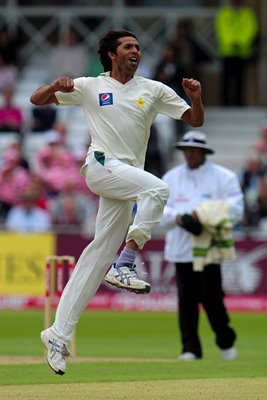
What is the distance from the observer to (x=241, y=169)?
22.2 meters

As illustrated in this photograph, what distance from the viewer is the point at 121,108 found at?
9.53 metres

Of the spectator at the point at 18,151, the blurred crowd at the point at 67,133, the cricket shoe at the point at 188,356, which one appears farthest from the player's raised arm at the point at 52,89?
the spectator at the point at 18,151

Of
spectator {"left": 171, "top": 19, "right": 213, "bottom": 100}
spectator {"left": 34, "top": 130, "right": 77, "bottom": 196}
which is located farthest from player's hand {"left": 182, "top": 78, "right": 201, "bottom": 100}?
spectator {"left": 171, "top": 19, "right": 213, "bottom": 100}

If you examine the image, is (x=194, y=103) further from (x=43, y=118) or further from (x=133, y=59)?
(x=43, y=118)

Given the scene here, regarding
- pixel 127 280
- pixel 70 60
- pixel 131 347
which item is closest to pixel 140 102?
pixel 127 280

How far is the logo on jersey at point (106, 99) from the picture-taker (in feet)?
31.3

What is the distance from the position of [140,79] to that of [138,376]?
248 cm

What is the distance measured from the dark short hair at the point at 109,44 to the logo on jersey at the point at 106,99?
309mm

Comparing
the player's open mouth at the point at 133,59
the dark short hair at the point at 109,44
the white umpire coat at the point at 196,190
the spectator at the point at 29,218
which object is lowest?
the spectator at the point at 29,218

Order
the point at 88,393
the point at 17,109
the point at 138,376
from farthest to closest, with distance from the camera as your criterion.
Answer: the point at 17,109, the point at 138,376, the point at 88,393

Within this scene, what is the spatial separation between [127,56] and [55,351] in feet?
7.27

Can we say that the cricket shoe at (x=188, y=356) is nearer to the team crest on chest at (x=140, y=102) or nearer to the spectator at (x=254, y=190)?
the team crest on chest at (x=140, y=102)

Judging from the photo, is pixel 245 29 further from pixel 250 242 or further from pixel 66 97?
pixel 66 97

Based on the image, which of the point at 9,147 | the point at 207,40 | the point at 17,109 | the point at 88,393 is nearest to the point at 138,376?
the point at 88,393
